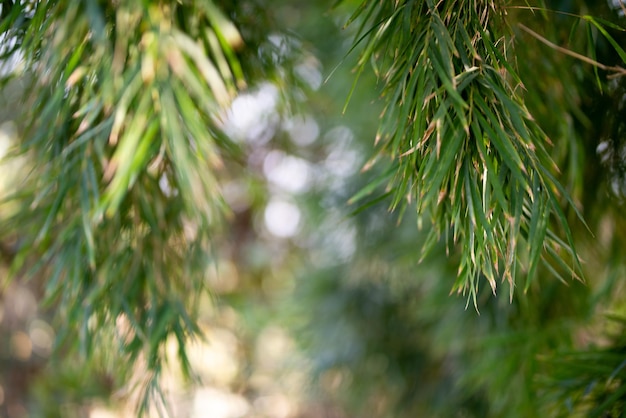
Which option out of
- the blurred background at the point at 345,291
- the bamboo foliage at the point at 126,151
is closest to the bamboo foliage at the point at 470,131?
the blurred background at the point at 345,291

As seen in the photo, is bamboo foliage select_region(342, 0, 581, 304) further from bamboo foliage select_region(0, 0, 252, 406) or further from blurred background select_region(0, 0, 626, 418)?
bamboo foliage select_region(0, 0, 252, 406)

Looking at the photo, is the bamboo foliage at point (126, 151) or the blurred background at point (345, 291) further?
the blurred background at point (345, 291)

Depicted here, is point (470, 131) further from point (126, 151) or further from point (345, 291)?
point (345, 291)

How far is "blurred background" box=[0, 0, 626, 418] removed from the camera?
36.7 inches

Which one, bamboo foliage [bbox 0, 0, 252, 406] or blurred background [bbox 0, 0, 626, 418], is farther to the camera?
blurred background [bbox 0, 0, 626, 418]

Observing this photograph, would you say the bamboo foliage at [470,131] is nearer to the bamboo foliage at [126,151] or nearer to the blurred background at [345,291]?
the blurred background at [345,291]

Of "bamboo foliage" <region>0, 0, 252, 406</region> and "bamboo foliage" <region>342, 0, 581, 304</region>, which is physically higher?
"bamboo foliage" <region>0, 0, 252, 406</region>

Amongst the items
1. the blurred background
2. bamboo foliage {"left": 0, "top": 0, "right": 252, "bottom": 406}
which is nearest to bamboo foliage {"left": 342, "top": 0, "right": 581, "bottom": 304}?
the blurred background

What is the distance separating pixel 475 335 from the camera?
140 cm

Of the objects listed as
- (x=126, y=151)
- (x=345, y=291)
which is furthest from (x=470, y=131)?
(x=345, y=291)

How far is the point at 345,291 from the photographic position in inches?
87.6

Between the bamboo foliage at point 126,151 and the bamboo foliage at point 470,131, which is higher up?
the bamboo foliage at point 126,151

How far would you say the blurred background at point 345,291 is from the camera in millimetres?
933

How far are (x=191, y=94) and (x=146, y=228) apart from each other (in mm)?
222
